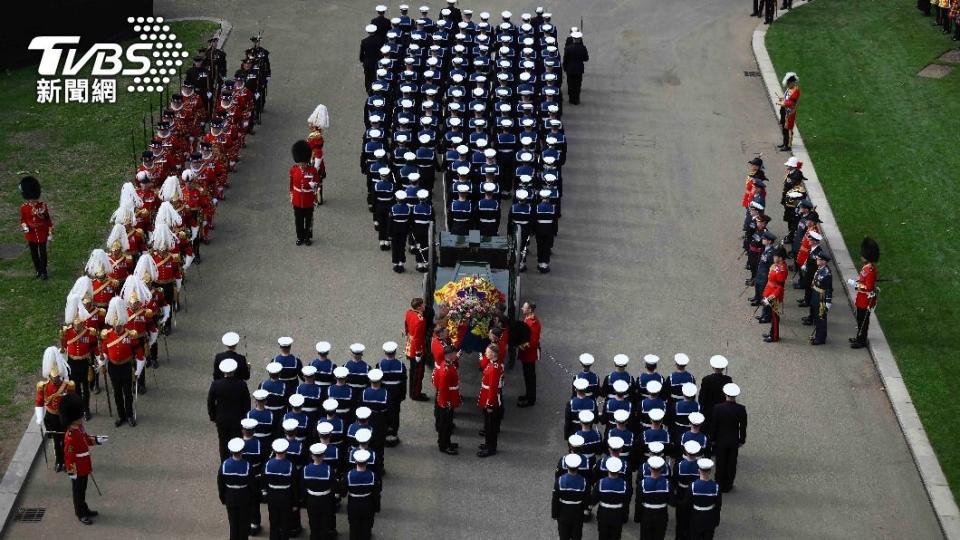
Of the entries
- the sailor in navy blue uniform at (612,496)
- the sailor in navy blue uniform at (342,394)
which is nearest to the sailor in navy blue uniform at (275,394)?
the sailor in navy blue uniform at (342,394)

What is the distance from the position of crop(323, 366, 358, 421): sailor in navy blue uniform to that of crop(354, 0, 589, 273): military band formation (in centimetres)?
517

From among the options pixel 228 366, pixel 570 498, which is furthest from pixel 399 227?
pixel 570 498

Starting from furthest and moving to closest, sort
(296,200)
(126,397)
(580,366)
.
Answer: (296,200) < (580,366) < (126,397)

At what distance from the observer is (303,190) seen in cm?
2708

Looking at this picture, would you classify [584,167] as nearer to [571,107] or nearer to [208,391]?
[571,107]

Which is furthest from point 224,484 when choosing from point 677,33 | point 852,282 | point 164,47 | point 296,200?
point 677,33

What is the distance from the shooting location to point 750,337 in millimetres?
24984

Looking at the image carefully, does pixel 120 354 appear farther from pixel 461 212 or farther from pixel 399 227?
pixel 461 212

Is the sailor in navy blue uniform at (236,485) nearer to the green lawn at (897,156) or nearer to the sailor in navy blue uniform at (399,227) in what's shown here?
the sailor in navy blue uniform at (399,227)

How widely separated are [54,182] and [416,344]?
10.3 m

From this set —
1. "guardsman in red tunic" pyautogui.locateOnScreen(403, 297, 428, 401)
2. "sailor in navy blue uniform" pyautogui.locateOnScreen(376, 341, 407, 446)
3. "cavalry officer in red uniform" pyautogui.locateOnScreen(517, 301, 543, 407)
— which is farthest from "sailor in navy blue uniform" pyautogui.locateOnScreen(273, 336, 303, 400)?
"cavalry officer in red uniform" pyautogui.locateOnScreen(517, 301, 543, 407)

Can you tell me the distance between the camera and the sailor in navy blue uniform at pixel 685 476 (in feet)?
64.5

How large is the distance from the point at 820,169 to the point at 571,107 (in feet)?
19.1

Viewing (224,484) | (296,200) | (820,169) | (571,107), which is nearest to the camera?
(224,484)
